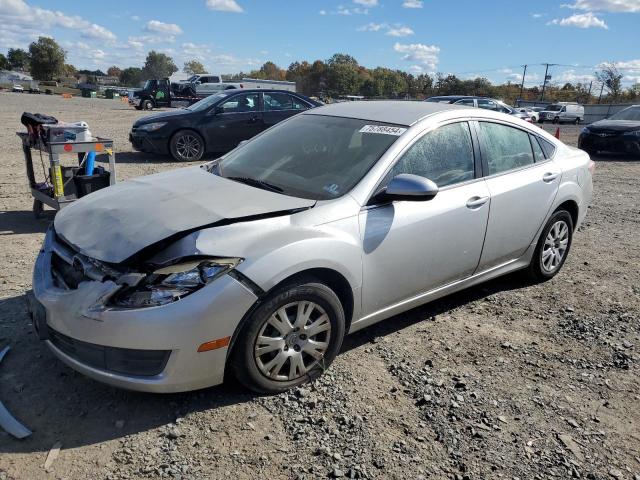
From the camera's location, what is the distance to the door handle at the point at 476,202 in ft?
12.5

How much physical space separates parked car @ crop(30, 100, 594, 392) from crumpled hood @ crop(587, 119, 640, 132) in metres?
11.9

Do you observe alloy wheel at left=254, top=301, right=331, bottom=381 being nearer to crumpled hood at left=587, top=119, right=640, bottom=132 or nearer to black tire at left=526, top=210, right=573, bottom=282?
black tire at left=526, top=210, right=573, bottom=282

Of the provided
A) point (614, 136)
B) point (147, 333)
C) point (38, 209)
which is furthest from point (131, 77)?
point (147, 333)

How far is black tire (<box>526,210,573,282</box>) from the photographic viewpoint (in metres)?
4.70

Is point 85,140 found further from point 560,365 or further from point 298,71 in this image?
point 298,71

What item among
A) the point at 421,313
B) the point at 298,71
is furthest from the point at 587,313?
the point at 298,71

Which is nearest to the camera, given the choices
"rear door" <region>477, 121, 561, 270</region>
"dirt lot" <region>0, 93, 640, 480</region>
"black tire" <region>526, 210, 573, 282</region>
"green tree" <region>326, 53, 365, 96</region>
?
"dirt lot" <region>0, 93, 640, 480</region>

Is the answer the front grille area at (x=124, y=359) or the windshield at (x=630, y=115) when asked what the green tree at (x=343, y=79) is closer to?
the windshield at (x=630, y=115)

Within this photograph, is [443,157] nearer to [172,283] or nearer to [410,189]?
[410,189]

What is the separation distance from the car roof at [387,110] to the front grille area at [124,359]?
7.45 ft

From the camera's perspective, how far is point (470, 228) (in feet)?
12.5

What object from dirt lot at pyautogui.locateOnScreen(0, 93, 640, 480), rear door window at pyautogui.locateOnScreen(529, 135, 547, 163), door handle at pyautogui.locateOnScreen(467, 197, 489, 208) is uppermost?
rear door window at pyautogui.locateOnScreen(529, 135, 547, 163)

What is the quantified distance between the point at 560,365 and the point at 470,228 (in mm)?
1126

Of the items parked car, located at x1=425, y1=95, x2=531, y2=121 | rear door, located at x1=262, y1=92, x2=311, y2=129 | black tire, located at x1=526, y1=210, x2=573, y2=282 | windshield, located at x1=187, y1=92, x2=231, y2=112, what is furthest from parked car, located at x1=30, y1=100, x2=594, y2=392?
parked car, located at x1=425, y1=95, x2=531, y2=121
